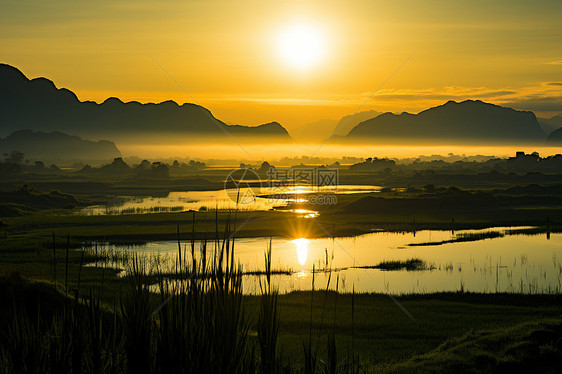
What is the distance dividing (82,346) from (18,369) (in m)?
1.09

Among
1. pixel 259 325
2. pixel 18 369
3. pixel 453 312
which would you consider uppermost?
pixel 259 325

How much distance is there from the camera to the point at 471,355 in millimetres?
17016

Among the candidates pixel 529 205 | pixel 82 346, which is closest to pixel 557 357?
pixel 82 346

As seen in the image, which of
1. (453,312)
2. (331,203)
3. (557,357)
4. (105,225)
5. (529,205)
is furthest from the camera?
(331,203)

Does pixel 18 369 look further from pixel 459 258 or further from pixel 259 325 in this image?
pixel 459 258

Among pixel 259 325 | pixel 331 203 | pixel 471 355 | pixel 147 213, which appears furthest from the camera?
pixel 331 203

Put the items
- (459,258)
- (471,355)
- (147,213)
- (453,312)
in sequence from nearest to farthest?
(471,355) < (453,312) < (459,258) < (147,213)

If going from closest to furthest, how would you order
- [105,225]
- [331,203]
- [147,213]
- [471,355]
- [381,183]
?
1. [471,355]
2. [105,225]
3. [147,213]
4. [331,203]
5. [381,183]

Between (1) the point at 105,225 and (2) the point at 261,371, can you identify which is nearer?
(2) the point at 261,371

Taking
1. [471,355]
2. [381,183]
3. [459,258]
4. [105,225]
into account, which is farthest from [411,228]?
[381,183]

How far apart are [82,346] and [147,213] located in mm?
66625

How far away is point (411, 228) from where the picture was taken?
2463 inches

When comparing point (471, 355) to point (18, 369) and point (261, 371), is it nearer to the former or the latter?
point (261, 371)

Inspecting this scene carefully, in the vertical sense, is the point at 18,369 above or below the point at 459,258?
above
